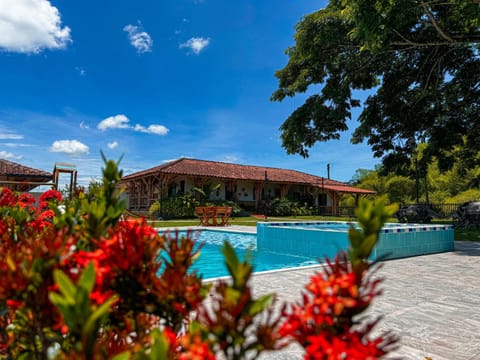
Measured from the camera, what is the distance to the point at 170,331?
102cm

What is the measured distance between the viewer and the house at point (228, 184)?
85.5 ft

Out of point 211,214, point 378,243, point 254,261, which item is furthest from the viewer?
point 211,214

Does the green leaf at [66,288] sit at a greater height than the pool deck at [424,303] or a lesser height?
greater

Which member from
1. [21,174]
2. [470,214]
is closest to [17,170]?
[21,174]

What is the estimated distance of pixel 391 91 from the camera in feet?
48.2

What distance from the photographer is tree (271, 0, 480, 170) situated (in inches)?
492

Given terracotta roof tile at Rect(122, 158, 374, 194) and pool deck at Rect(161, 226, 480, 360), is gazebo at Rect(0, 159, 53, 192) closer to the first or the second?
terracotta roof tile at Rect(122, 158, 374, 194)

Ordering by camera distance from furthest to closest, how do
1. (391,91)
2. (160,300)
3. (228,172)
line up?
(228,172), (391,91), (160,300)

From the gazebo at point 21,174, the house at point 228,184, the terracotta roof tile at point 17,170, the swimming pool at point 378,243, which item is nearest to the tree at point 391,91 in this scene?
the swimming pool at point 378,243

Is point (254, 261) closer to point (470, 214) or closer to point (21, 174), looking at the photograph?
point (470, 214)

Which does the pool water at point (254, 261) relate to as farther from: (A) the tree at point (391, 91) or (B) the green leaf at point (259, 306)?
(B) the green leaf at point (259, 306)

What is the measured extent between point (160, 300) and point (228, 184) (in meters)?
28.6

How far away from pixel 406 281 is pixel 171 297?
5844 mm

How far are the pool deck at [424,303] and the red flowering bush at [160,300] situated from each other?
0.48 meters
